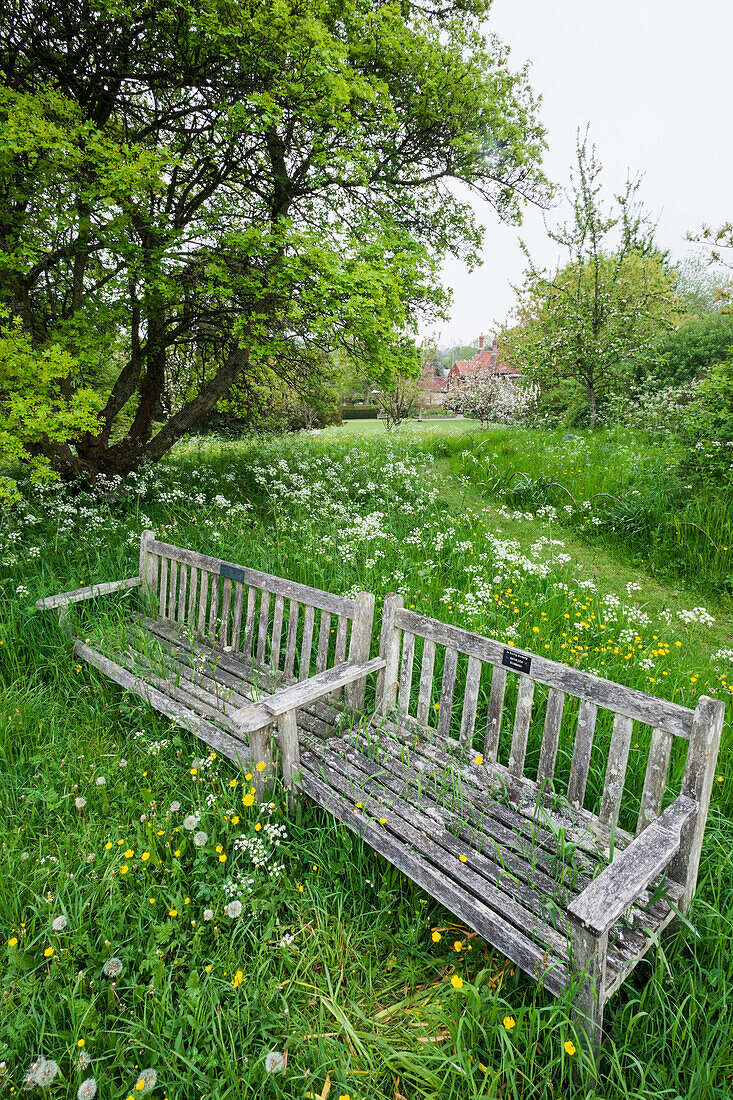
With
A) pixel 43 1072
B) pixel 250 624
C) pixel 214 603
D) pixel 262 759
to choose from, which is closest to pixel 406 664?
pixel 262 759

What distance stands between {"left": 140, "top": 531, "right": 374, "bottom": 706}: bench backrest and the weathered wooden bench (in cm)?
2

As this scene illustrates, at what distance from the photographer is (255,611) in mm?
3752

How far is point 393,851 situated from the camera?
6.78 feet

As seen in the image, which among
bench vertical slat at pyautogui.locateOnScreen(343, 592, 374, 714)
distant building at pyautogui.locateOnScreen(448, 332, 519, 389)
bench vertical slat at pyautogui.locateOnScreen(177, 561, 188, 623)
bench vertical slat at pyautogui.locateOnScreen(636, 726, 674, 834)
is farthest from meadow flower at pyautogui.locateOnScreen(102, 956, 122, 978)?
distant building at pyautogui.locateOnScreen(448, 332, 519, 389)

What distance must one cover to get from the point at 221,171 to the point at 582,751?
779cm

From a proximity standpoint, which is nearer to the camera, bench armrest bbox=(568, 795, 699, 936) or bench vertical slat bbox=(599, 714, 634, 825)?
bench armrest bbox=(568, 795, 699, 936)

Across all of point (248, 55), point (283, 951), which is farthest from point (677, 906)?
point (248, 55)

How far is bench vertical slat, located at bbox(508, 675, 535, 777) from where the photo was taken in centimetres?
230

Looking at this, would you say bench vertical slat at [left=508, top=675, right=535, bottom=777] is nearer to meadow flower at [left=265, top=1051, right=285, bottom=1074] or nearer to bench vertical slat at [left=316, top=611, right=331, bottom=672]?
bench vertical slat at [left=316, top=611, right=331, bottom=672]

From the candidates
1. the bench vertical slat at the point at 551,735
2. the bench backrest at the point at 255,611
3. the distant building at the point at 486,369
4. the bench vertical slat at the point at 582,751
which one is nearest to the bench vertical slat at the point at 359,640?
the bench backrest at the point at 255,611

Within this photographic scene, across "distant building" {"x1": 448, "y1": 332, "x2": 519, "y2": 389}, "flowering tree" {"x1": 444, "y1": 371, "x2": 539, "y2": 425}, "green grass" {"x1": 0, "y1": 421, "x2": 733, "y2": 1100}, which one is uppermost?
"distant building" {"x1": 448, "y1": 332, "x2": 519, "y2": 389}

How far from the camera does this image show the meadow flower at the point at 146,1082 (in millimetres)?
1548

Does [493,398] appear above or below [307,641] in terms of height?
above

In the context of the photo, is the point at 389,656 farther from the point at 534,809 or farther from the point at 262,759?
the point at 534,809
